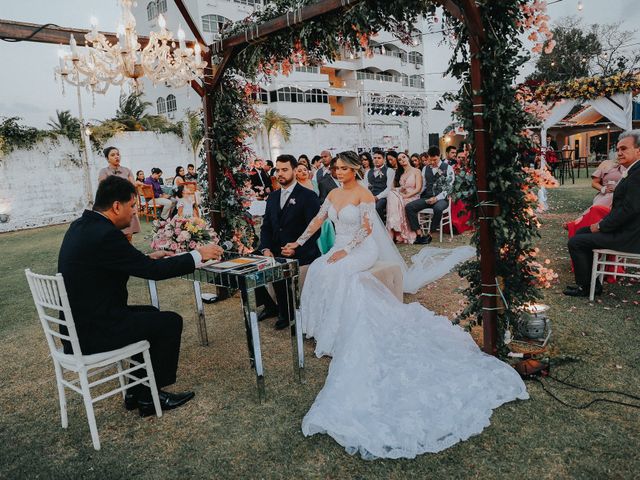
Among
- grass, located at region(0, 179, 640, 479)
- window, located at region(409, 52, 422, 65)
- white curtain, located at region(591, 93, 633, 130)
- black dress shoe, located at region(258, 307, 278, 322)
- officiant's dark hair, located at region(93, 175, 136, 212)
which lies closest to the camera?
grass, located at region(0, 179, 640, 479)

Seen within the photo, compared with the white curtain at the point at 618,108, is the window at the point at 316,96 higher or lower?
higher

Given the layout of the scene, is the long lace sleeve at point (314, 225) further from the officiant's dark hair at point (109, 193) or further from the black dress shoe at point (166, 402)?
the officiant's dark hair at point (109, 193)

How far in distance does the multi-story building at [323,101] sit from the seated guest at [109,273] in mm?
21763

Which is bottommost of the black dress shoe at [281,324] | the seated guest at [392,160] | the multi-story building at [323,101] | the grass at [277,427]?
the grass at [277,427]

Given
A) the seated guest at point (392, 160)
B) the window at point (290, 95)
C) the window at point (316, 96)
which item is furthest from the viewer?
the window at point (316, 96)

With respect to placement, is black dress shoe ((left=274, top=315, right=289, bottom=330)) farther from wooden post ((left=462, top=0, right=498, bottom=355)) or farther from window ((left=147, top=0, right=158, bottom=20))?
window ((left=147, top=0, right=158, bottom=20))

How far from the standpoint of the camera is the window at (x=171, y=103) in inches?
1192

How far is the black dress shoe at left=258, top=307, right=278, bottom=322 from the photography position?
5.50 m

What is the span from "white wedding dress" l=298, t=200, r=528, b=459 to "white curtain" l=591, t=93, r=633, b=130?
42.4 ft

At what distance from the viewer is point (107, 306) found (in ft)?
10.4

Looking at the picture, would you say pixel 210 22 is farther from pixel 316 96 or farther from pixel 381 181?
pixel 381 181

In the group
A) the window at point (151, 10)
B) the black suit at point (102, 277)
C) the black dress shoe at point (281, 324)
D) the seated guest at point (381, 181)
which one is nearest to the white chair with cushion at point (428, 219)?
the seated guest at point (381, 181)

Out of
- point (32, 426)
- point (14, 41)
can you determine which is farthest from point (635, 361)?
point (14, 41)

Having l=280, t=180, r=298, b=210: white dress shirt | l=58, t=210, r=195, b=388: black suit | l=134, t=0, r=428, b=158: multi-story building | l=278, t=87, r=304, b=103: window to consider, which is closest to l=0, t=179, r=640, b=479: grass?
l=58, t=210, r=195, b=388: black suit
